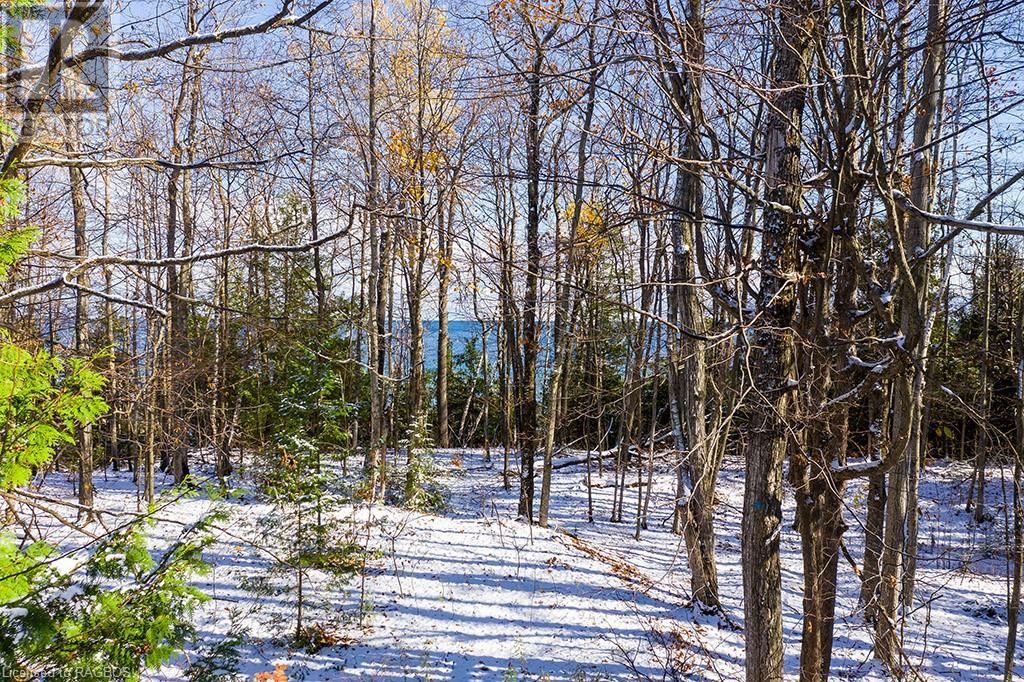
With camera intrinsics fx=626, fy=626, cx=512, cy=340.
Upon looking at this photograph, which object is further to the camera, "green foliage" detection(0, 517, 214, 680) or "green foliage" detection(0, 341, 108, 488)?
"green foliage" detection(0, 341, 108, 488)

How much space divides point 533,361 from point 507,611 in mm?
5051

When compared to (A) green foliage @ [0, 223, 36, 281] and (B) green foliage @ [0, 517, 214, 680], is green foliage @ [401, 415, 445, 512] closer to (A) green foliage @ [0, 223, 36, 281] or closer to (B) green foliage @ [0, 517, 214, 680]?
(B) green foliage @ [0, 517, 214, 680]

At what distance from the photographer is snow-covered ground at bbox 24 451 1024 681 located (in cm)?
712

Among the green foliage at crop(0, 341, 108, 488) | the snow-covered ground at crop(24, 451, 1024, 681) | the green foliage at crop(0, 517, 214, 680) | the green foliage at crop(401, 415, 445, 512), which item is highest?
the green foliage at crop(0, 341, 108, 488)

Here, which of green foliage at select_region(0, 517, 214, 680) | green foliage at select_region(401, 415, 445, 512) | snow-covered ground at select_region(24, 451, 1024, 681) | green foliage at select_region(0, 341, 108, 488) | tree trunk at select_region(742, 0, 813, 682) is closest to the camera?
green foliage at select_region(0, 517, 214, 680)

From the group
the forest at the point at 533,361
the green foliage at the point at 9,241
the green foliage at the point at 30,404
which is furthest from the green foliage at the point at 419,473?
the green foliage at the point at 9,241

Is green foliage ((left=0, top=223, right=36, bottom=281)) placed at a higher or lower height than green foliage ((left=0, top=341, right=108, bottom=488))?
higher

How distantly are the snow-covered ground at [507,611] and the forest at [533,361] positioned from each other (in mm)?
62

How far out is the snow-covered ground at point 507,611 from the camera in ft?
23.4

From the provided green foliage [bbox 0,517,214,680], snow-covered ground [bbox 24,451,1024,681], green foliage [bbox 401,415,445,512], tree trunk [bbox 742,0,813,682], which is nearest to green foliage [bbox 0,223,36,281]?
green foliage [bbox 0,517,214,680]

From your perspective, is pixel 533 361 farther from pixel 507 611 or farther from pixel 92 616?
pixel 92 616

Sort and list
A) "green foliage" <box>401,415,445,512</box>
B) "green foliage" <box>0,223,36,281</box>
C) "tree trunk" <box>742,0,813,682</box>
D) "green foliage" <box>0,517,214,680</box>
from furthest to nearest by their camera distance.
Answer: "green foliage" <box>401,415,445,512</box>, "tree trunk" <box>742,0,813,682</box>, "green foliage" <box>0,223,36,281</box>, "green foliage" <box>0,517,214,680</box>

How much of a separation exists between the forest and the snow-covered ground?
62 millimetres

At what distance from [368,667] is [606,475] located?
1357 centimetres
